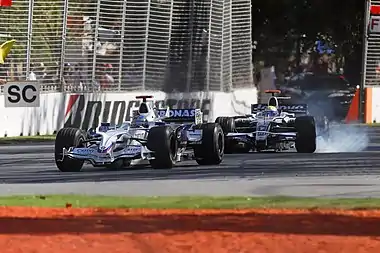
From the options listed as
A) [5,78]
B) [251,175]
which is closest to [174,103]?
[5,78]

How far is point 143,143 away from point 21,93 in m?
2.90

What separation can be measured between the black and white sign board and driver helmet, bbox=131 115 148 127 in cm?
201

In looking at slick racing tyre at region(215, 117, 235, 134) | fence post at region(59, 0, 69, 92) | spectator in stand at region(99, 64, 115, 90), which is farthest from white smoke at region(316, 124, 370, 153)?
fence post at region(59, 0, 69, 92)

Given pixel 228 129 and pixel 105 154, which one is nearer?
pixel 105 154

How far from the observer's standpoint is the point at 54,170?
20969 millimetres

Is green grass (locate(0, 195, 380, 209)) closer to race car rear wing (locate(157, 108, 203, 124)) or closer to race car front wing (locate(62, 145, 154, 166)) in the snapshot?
race car front wing (locate(62, 145, 154, 166))

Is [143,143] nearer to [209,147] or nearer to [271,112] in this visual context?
[209,147]

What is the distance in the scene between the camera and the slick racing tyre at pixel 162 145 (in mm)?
19781

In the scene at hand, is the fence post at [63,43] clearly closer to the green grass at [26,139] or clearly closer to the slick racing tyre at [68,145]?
the green grass at [26,139]

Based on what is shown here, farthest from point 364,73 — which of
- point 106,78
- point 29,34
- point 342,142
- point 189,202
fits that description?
point 189,202

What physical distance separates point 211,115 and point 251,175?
1842 cm

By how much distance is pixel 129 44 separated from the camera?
3541 cm

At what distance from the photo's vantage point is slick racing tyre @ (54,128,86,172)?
2020cm

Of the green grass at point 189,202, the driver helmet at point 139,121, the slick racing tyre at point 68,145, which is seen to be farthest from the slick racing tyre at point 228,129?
the green grass at point 189,202
